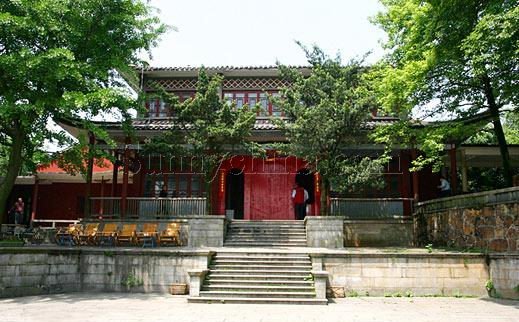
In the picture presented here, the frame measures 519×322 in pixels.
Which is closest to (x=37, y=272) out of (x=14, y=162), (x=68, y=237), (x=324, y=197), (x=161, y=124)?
(x=14, y=162)

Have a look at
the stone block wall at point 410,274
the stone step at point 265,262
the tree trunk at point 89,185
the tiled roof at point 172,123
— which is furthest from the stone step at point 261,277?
the tree trunk at point 89,185

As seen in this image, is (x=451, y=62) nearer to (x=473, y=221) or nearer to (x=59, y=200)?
(x=473, y=221)

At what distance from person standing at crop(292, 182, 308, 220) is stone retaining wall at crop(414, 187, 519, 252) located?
4.12m

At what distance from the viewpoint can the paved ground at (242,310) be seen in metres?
8.49

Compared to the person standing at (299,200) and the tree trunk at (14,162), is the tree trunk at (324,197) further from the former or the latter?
the tree trunk at (14,162)

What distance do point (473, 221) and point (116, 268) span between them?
990cm

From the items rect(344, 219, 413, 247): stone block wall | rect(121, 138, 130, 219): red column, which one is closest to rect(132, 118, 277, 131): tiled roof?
rect(121, 138, 130, 219): red column

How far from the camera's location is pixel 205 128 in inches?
581

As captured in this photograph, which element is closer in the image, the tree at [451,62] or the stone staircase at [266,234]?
the tree at [451,62]

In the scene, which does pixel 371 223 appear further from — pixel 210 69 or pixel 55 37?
pixel 55 37

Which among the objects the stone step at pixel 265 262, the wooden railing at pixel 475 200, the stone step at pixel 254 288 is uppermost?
the wooden railing at pixel 475 200

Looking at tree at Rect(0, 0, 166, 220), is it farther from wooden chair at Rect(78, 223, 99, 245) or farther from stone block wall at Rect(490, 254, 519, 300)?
stone block wall at Rect(490, 254, 519, 300)

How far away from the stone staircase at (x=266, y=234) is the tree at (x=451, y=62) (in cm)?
443

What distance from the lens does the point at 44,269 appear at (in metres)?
11.5
